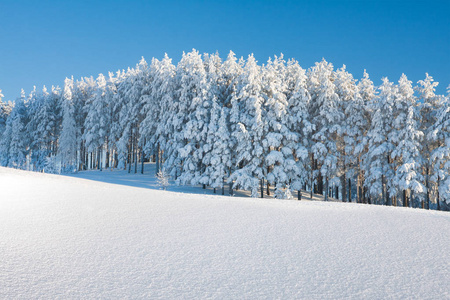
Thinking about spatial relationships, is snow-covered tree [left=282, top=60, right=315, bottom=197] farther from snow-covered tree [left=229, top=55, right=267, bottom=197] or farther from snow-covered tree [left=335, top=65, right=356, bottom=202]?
snow-covered tree [left=335, top=65, right=356, bottom=202]

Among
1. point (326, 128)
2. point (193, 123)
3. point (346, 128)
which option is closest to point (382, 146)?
point (346, 128)

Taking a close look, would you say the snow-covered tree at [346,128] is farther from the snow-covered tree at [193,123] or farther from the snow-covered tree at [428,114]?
the snow-covered tree at [193,123]

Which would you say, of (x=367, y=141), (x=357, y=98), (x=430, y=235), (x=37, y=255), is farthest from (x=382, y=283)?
(x=357, y=98)

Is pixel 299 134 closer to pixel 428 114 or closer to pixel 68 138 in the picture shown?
pixel 428 114

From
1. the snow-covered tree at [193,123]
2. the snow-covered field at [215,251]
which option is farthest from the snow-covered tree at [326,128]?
the snow-covered field at [215,251]

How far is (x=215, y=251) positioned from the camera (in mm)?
7980

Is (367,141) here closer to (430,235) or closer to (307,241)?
(430,235)

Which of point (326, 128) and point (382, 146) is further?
point (326, 128)

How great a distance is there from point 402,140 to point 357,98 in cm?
623

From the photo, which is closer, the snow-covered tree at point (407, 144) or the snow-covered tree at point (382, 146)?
the snow-covered tree at point (407, 144)

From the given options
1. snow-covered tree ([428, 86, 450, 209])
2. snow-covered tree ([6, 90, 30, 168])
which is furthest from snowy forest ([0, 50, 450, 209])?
snow-covered tree ([6, 90, 30, 168])

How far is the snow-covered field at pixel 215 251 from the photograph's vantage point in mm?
5996

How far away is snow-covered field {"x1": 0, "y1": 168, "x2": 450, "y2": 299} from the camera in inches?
236

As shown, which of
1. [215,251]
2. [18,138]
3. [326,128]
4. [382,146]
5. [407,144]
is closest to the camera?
[215,251]
